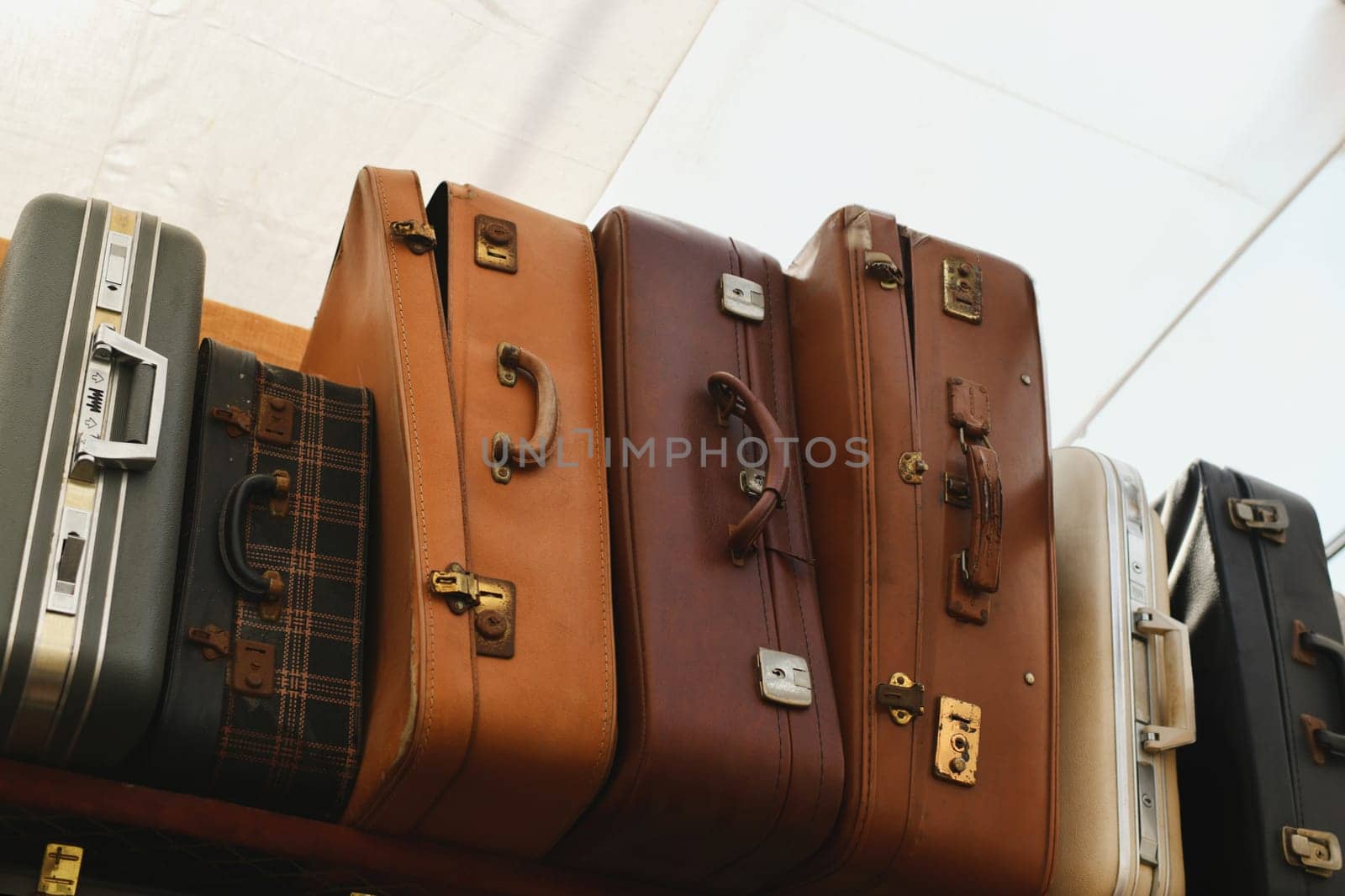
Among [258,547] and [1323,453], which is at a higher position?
A: [1323,453]

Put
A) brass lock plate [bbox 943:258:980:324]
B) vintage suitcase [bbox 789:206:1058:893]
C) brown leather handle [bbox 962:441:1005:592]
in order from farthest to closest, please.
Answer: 1. brass lock plate [bbox 943:258:980:324]
2. brown leather handle [bbox 962:441:1005:592]
3. vintage suitcase [bbox 789:206:1058:893]

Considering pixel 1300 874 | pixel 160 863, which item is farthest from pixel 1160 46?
pixel 160 863

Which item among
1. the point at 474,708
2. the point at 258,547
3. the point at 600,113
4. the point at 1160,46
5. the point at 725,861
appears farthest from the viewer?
the point at 1160,46

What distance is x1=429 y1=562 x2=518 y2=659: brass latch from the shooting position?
4.97ft

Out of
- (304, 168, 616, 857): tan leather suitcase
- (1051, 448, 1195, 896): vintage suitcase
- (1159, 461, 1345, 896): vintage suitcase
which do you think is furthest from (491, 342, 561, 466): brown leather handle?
(1159, 461, 1345, 896): vintage suitcase

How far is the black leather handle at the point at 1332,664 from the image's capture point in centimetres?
197

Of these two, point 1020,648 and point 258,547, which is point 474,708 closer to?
point 258,547

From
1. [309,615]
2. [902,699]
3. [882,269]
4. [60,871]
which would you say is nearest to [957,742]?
[902,699]

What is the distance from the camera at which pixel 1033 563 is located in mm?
1937

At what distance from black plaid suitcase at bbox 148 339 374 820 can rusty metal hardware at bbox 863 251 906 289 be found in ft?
2.38

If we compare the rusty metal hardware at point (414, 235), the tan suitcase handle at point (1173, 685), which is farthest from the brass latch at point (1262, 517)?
the rusty metal hardware at point (414, 235)

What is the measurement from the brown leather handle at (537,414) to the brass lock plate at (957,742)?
23.6 inches

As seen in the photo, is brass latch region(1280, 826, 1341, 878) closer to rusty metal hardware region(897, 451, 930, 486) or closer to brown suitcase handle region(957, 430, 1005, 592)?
brown suitcase handle region(957, 430, 1005, 592)

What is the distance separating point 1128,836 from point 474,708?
95 centimetres
